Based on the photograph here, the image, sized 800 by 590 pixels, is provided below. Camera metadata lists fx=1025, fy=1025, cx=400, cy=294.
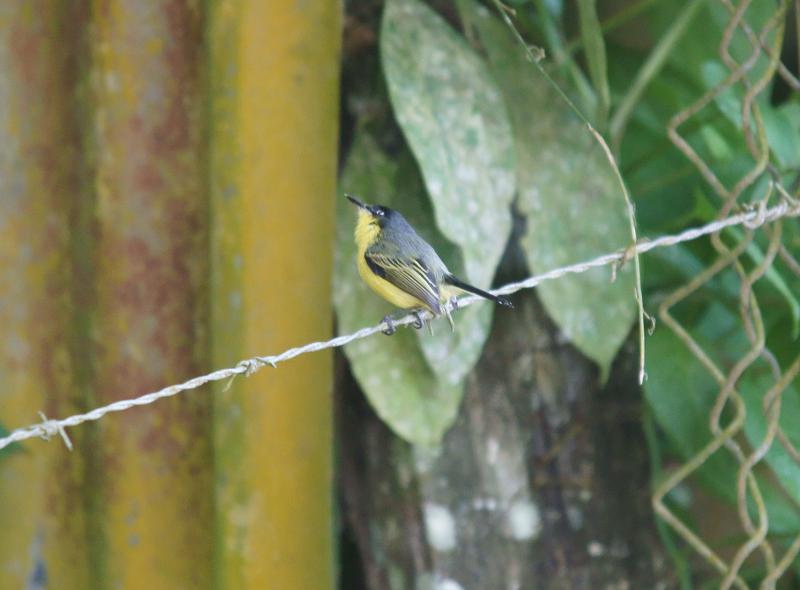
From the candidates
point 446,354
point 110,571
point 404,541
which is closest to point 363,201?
point 446,354

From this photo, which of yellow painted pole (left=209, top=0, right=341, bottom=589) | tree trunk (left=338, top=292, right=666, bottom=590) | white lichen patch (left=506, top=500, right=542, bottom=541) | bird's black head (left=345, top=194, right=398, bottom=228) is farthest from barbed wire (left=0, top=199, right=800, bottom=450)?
white lichen patch (left=506, top=500, right=542, bottom=541)

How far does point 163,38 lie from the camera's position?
5.35 feet

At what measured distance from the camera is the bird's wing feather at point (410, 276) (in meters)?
1.34

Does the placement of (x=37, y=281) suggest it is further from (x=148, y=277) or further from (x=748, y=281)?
(x=748, y=281)

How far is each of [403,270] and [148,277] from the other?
1.59 feet

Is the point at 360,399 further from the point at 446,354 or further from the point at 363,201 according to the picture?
the point at 363,201

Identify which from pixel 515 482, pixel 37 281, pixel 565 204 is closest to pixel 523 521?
Result: pixel 515 482

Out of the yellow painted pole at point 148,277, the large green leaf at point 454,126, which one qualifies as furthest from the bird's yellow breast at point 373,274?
the yellow painted pole at point 148,277

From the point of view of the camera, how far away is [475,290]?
4.23ft

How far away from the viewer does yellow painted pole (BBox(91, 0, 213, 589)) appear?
1.62 metres

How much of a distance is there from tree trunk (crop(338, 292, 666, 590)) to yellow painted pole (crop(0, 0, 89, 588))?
473mm

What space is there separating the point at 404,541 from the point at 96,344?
1.97 ft

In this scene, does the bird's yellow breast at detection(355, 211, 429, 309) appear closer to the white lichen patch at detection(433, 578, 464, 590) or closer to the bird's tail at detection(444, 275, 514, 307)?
the bird's tail at detection(444, 275, 514, 307)

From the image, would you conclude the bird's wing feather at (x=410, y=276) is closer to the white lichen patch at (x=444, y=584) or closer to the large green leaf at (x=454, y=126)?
the large green leaf at (x=454, y=126)
